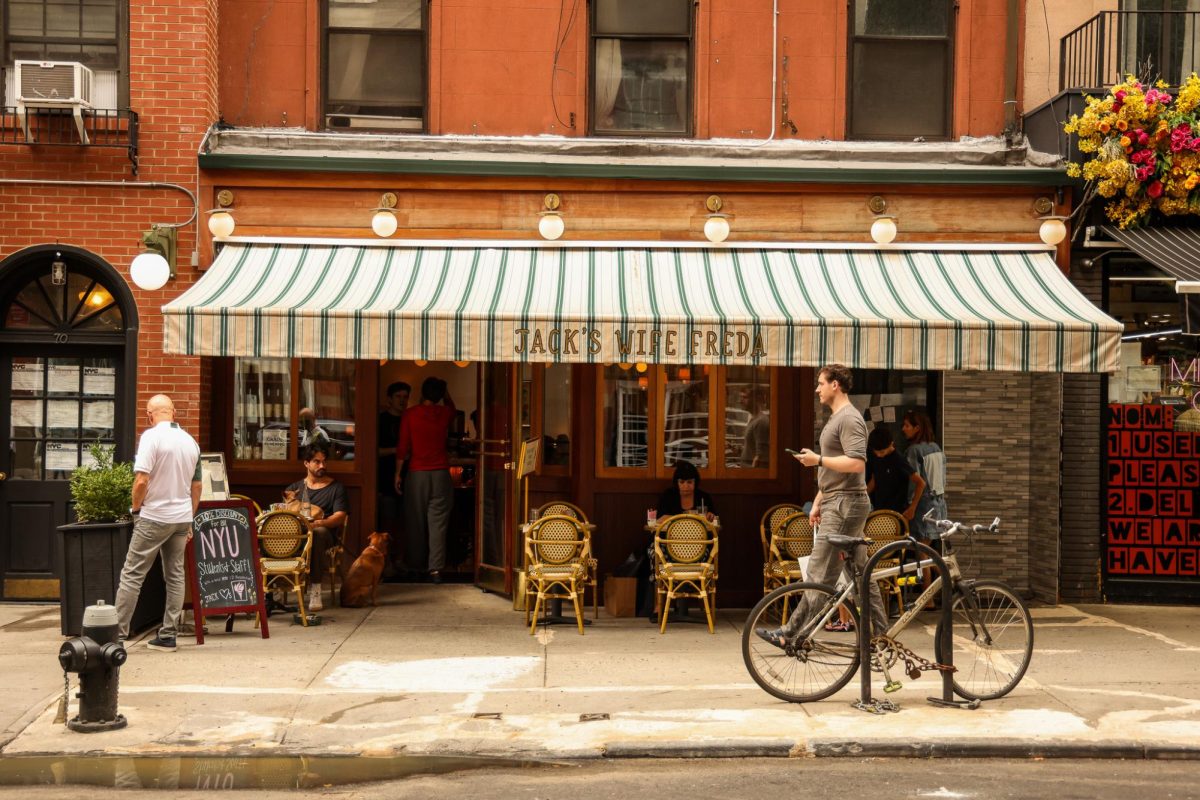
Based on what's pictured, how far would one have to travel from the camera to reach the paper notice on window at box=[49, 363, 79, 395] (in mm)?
11469

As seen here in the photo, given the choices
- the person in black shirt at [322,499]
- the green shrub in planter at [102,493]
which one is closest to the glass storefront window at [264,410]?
the person in black shirt at [322,499]

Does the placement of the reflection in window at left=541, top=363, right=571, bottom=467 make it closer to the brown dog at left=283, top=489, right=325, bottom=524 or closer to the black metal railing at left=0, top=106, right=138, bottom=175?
the brown dog at left=283, top=489, right=325, bottom=524

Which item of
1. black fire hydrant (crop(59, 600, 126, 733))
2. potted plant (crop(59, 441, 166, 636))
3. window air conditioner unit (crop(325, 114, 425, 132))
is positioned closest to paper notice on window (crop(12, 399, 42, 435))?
potted plant (crop(59, 441, 166, 636))

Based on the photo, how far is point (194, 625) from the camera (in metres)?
9.99

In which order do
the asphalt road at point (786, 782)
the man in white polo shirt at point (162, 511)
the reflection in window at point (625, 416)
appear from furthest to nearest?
the reflection in window at point (625, 416) → the man in white polo shirt at point (162, 511) → the asphalt road at point (786, 782)

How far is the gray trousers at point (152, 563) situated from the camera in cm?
927

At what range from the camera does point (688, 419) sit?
11.7 metres

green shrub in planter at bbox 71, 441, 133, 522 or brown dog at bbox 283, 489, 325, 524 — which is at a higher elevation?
green shrub in planter at bbox 71, 441, 133, 522

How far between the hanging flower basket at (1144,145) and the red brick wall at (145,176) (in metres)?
7.77

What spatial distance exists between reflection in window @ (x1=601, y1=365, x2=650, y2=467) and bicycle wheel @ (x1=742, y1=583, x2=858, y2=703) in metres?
3.98

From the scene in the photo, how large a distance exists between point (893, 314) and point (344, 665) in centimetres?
495

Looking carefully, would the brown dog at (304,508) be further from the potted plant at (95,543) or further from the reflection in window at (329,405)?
the potted plant at (95,543)

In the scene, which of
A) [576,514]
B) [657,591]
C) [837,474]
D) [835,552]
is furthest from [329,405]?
[835,552]

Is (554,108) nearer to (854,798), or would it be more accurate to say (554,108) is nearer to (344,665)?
(344,665)
